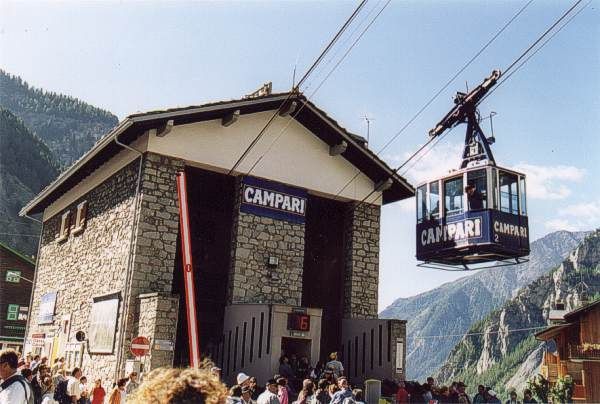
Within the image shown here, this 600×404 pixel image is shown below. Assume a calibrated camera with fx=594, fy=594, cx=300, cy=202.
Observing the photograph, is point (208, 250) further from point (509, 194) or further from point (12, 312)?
point (12, 312)

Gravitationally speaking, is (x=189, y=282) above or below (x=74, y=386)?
above

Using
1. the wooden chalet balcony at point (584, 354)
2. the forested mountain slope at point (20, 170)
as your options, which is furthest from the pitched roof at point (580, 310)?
the forested mountain slope at point (20, 170)

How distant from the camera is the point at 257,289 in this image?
1559 centimetres

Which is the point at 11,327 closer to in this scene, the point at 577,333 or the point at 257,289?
the point at 257,289

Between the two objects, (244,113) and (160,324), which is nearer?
(160,324)

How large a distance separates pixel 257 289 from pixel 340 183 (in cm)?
435

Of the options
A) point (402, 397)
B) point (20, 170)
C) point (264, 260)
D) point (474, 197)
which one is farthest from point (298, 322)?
point (20, 170)

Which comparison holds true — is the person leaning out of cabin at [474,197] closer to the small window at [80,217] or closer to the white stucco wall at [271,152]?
the white stucco wall at [271,152]

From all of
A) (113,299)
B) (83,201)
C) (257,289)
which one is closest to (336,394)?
(257,289)

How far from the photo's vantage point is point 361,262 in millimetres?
17734

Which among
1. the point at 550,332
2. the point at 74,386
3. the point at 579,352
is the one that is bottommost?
the point at 74,386

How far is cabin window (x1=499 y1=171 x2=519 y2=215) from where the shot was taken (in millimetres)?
15141

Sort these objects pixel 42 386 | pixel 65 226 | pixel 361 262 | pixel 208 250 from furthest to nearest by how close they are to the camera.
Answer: pixel 65 226 < pixel 361 262 < pixel 208 250 < pixel 42 386

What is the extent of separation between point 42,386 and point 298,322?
6266 mm
